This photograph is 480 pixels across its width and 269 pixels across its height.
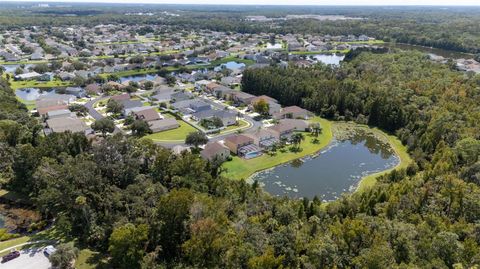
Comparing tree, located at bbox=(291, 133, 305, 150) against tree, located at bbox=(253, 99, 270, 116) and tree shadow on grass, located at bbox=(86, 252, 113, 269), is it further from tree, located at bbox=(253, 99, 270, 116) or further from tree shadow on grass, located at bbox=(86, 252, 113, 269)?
tree shadow on grass, located at bbox=(86, 252, 113, 269)

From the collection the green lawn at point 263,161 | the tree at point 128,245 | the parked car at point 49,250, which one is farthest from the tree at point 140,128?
the tree at point 128,245

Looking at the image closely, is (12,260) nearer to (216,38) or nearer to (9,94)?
(9,94)

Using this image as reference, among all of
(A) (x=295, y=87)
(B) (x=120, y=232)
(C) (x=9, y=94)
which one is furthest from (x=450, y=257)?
(C) (x=9, y=94)

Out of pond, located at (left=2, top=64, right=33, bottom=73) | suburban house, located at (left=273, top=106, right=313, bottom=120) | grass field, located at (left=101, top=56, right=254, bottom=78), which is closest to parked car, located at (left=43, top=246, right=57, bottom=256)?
suburban house, located at (left=273, top=106, right=313, bottom=120)

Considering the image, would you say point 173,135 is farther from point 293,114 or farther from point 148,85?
point 148,85

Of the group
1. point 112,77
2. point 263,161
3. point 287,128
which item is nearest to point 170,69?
point 112,77

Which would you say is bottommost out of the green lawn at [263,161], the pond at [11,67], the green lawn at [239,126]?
the pond at [11,67]

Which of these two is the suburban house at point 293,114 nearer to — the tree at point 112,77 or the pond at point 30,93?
the tree at point 112,77
